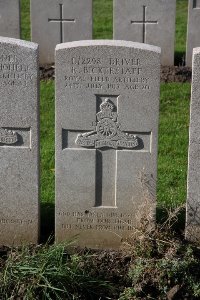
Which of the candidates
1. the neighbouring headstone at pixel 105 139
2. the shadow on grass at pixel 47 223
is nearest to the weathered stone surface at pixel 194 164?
the neighbouring headstone at pixel 105 139

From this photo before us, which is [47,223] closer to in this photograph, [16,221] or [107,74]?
[16,221]

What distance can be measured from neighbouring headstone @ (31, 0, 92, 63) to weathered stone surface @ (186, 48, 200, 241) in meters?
5.44

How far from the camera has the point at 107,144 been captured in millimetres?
5992

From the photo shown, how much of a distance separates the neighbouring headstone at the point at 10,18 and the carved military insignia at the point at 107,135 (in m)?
5.53

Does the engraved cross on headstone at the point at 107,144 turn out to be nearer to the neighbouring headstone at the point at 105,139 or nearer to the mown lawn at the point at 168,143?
the neighbouring headstone at the point at 105,139

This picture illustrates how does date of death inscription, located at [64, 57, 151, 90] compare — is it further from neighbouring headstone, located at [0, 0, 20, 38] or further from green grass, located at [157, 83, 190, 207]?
neighbouring headstone, located at [0, 0, 20, 38]

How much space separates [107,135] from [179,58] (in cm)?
631

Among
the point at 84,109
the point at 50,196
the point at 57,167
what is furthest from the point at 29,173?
the point at 50,196

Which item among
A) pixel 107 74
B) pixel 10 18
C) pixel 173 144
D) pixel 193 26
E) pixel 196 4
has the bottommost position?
pixel 173 144

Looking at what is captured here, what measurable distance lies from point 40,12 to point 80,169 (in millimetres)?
5572

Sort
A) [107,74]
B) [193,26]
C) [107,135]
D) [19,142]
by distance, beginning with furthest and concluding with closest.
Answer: [193,26] → [19,142] → [107,135] → [107,74]

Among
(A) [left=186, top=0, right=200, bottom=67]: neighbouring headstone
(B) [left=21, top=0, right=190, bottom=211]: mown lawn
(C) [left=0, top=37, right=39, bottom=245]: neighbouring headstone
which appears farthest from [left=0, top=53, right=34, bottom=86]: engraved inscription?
(A) [left=186, top=0, right=200, bottom=67]: neighbouring headstone

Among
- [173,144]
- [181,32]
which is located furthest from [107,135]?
[181,32]

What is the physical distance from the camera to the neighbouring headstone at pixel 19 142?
5836 mm
